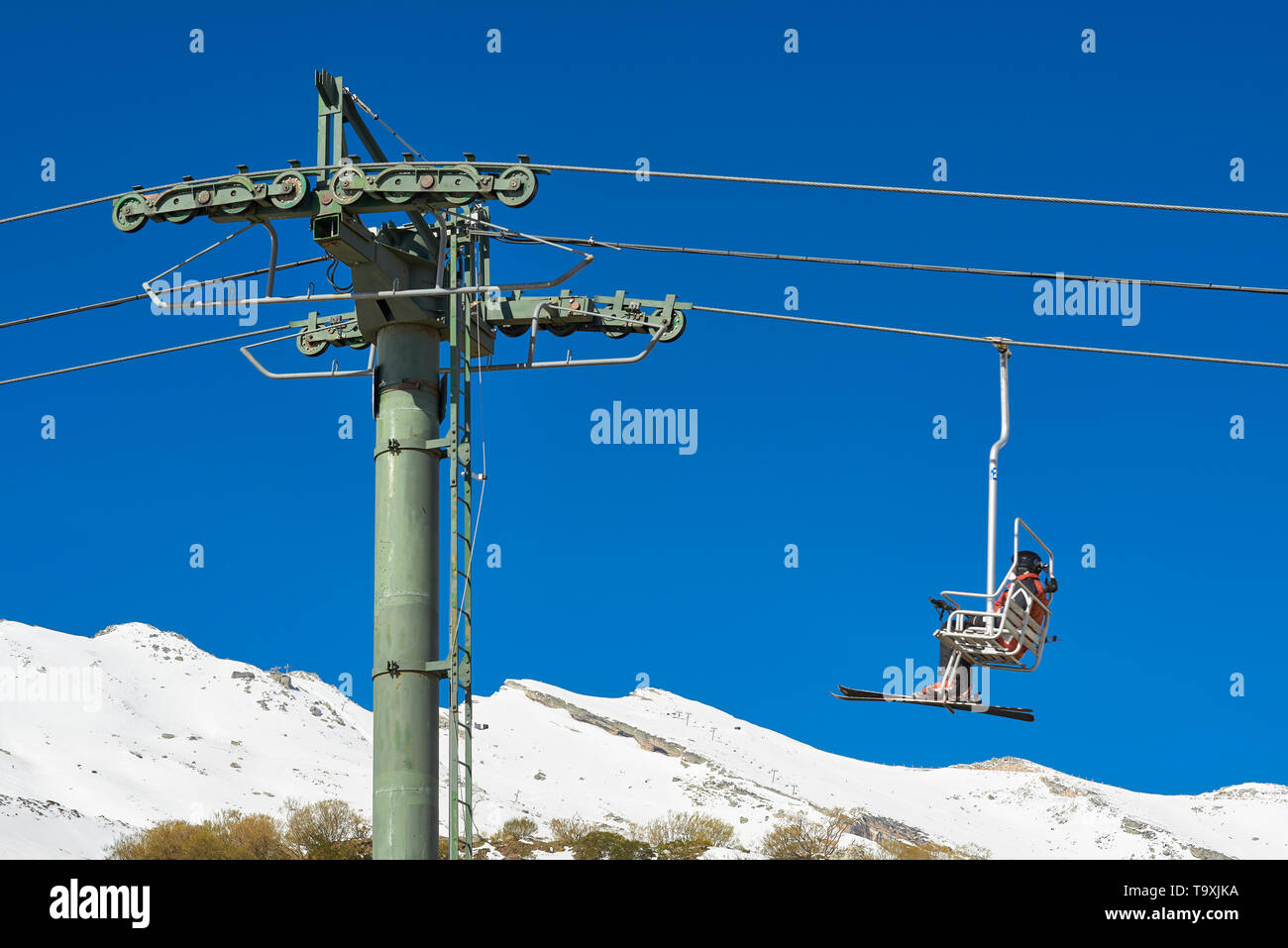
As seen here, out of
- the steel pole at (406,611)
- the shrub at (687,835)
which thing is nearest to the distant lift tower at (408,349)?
the steel pole at (406,611)

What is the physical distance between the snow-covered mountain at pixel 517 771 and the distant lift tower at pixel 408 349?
48.4 m

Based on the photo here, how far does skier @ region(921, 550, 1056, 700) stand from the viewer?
1916 cm

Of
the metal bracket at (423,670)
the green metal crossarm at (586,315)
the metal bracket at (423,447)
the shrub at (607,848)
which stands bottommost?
the shrub at (607,848)

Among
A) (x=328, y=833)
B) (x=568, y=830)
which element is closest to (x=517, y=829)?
(x=568, y=830)

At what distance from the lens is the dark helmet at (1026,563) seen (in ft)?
66.1

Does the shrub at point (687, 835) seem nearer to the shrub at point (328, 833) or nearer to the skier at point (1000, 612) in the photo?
the shrub at point (328, 833)

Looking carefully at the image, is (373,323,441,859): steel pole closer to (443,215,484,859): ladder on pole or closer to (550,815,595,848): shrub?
(443,215,484,859): ladder on pole

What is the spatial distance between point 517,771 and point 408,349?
74.2 m

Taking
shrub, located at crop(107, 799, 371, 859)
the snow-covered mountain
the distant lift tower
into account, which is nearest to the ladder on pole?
the distant lift tower

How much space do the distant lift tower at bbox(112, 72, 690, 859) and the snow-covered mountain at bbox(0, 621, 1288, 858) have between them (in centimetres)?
4838

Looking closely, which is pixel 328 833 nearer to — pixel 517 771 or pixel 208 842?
pixel 208 842

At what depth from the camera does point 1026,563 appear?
800 inches
